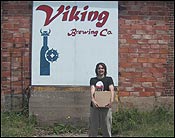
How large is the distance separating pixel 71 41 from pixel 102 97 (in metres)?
3.08

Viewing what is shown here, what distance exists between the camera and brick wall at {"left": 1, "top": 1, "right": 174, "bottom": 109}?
32.1ft

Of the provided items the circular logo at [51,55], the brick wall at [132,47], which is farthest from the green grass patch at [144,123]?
the circular logo at [51,55]

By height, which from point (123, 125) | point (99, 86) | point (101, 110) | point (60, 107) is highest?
point (99, 86)

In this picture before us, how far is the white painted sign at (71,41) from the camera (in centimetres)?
966

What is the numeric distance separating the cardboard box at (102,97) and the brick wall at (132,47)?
298 centimetres

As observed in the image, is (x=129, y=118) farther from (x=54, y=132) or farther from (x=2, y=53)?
(x=2, y=53)

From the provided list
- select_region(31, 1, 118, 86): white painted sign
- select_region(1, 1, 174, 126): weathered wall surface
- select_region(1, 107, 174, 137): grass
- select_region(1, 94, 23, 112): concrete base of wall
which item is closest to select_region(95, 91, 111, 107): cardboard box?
select_region(1, 107, 174, 137): grass

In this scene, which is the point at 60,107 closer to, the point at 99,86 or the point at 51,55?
the point at 51,55

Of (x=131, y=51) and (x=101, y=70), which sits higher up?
(x=131, y=51)

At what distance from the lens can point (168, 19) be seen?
33.3ft

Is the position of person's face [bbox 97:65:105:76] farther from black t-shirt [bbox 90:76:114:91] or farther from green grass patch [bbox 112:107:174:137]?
green grass patch [bbox 112:107:174:137]

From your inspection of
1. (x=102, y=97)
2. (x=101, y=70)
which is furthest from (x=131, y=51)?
(x=102, y=97)

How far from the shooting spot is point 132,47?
1002 cm

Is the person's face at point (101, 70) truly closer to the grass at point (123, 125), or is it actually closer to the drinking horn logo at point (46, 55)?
the grass at point (123, 125)
